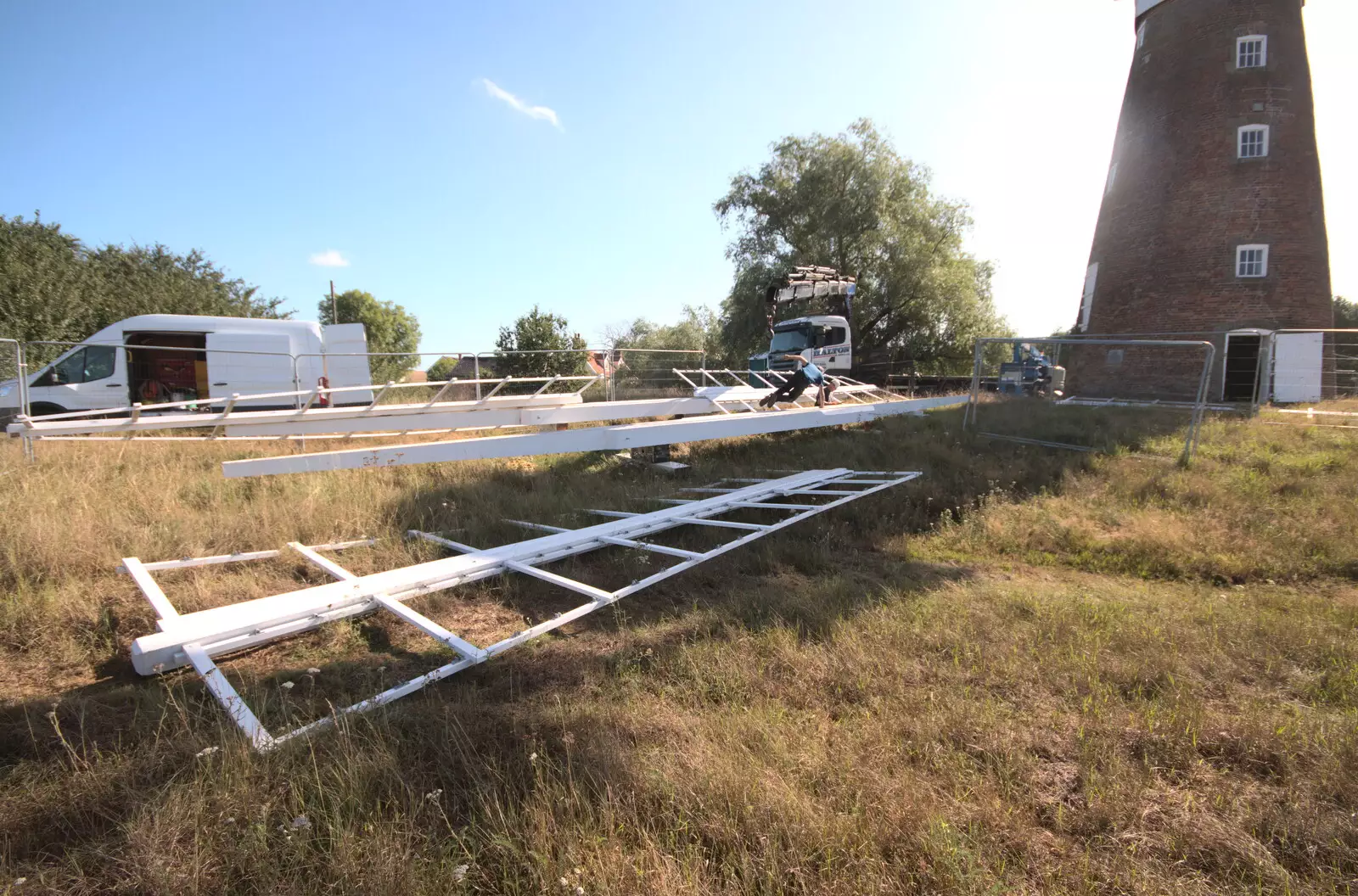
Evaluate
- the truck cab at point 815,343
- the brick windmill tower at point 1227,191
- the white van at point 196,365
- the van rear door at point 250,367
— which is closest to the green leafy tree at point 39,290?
the white van at point 196,365

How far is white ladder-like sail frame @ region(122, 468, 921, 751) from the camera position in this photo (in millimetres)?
2789

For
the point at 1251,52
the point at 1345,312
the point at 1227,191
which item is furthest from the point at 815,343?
the point at 1345,312

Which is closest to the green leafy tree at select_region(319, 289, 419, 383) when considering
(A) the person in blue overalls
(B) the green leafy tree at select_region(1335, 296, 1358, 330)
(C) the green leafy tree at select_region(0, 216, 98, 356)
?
(C) the green leafy tree at select_region(0, 216, 98, 356)

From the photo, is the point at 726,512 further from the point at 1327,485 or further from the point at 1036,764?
the point at 1327,485

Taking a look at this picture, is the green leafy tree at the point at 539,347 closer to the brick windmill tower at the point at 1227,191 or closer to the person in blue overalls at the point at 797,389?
the person in blue overalls at the point at 797,389

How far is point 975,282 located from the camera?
2670 centimetres

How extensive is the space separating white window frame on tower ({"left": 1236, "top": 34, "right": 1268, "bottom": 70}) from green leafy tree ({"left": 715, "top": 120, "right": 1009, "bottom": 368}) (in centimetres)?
958

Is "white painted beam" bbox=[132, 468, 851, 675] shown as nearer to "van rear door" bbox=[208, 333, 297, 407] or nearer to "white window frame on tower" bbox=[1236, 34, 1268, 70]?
"van rear door" bbox=[208, 333, 297, 407]

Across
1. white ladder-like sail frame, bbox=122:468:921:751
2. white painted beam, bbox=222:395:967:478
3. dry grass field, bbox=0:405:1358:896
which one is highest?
white painted beam, bbox=222:395:967:478

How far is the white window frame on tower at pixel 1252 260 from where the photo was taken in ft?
→ 54.8

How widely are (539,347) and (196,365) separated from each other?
10759mm

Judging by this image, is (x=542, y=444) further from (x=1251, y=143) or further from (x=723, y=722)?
(x=1251, y=143)

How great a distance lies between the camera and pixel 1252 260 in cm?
1684

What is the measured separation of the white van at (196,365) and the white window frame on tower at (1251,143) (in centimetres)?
2482
